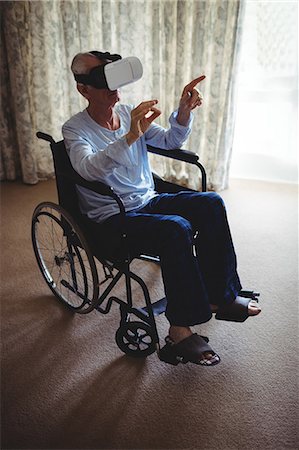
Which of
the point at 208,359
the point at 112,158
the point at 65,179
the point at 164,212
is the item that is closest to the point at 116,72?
the point at 112,158

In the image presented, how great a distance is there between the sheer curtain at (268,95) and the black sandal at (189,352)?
1.91 meters

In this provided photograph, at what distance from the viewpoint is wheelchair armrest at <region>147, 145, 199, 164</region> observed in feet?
5.51

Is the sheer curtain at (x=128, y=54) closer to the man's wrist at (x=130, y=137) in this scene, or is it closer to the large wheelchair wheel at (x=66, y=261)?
the large wheelchair wheel at (x=66, y=261)

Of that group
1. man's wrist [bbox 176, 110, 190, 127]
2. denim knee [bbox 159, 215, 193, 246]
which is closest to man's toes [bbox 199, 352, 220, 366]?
denim knee [bbox 159, 215, 193, 246]

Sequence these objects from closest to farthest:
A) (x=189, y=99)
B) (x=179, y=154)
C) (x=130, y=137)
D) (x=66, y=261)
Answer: (x=130, y=137) → (x=189, y=99) → (x=179, y=154) → (x=66, y=261)

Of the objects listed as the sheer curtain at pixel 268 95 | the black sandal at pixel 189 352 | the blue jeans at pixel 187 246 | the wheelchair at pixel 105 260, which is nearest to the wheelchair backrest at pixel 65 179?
the wheelchair at pixel 105 260

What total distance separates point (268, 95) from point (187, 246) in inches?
72.0

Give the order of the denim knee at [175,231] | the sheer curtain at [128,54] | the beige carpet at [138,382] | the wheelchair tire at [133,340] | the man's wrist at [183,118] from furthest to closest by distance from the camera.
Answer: the sheer curtain at [128,54] → the man's wrist at [183,118] → the wheelchair tire at [133,340] → the denim knee at [175,231] → the beige carpet at [138,382]

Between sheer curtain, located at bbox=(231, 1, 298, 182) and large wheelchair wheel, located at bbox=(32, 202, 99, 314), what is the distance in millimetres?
1476

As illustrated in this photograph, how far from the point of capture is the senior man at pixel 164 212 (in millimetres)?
1400

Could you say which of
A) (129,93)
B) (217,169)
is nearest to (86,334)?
(217,169)

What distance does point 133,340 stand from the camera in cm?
155

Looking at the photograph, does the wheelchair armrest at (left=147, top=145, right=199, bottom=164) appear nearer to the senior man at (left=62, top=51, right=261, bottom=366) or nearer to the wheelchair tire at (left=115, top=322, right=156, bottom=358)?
the senior man at (left=62, top=51, right=261, bottom=366)

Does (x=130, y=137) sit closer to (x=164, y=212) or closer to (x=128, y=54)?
(x=164, y=212)
